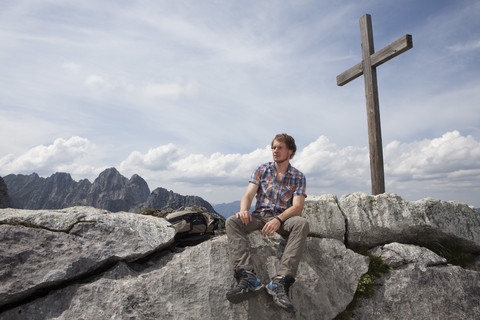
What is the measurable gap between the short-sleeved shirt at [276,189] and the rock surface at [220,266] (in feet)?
2.30

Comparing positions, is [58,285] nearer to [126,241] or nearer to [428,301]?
[126,241]

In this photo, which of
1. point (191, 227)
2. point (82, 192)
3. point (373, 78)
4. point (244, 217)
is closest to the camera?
point (244, 217)

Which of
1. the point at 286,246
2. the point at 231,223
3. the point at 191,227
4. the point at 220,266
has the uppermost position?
the point at 231,223

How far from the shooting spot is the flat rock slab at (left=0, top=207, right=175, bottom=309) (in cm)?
522

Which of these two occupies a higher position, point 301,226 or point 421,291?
point 301,226

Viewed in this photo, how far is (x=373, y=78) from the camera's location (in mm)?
8789

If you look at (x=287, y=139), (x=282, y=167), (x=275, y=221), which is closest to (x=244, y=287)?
(x=275, y=221)

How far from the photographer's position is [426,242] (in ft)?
24.9

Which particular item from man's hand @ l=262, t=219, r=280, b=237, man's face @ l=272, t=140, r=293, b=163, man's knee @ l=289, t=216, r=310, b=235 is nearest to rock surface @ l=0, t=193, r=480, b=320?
man's hand @ l=262, t=219, r=280, b=237

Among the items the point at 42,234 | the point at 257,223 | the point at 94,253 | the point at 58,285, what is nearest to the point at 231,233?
the point at 257,223

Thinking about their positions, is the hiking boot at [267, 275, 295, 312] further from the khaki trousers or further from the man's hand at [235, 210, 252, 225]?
the man's hand at [235, 210, 252, 225]

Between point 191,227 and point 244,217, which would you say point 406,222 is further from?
point 191,227

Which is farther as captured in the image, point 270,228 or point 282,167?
point 282,167

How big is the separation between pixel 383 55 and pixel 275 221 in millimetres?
6035
